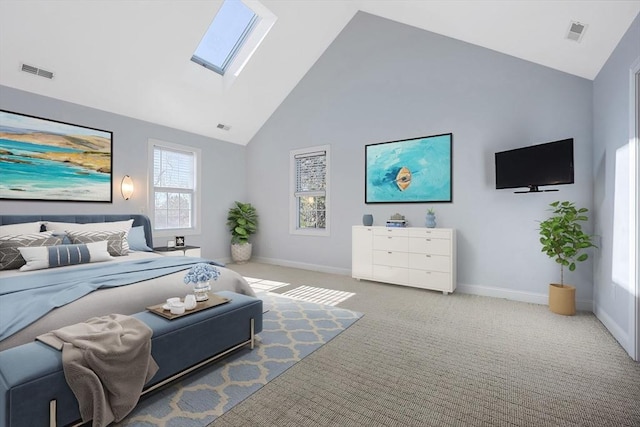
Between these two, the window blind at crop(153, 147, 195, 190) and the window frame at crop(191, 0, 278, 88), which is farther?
the window blind at crop(153, 147, 195, 190)

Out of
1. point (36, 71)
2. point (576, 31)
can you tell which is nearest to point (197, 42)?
point (36, 71)

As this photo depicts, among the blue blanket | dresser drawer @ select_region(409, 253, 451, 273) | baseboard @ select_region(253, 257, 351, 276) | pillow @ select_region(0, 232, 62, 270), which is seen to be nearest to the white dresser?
dresser drawer @ select_region(409, 253, 451, 273)

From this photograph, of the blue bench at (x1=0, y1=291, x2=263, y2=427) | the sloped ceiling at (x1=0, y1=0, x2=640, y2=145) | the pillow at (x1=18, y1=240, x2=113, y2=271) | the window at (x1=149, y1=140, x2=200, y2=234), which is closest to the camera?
the blue bench at (x1=0, y1=291, x2=263, y2=427)

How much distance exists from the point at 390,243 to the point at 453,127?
1.87 meters

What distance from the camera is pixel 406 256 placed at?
4.36 m

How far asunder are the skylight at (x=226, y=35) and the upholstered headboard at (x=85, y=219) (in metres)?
2.63

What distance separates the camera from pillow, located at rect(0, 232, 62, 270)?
290 centimetres

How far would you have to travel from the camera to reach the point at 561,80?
141 inches

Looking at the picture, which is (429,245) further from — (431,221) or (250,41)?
(250,41)

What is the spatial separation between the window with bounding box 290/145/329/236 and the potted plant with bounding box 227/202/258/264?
100cm

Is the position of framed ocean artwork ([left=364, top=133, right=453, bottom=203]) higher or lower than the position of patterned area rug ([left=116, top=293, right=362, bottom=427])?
higher

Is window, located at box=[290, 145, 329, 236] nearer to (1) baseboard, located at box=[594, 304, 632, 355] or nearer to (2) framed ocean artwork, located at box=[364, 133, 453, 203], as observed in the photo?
(2) framed ocean artwork, located at box=[364, 133, 453, 203]

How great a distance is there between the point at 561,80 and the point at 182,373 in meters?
4.83

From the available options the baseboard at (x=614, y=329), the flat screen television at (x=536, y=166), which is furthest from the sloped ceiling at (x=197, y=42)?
the baseboard at (x=614, y=329)
